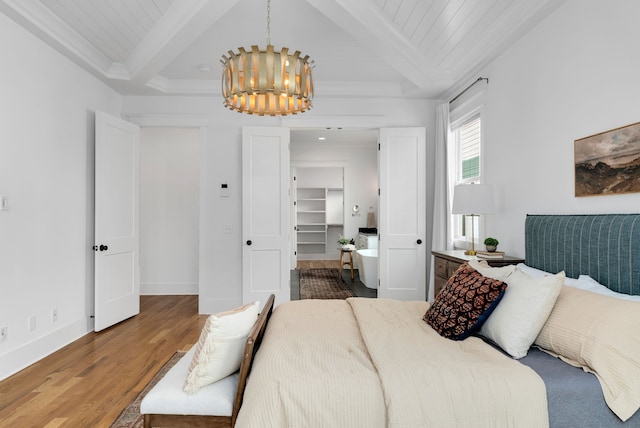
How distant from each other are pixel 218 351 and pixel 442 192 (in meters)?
3.66

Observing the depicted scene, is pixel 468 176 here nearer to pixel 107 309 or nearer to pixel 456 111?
pixel 456 111

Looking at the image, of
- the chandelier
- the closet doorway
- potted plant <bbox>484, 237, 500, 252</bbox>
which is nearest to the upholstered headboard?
potted plant <bbox>484, 237, 500, 252</bbox>

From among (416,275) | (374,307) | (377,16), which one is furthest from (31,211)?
(416,275)

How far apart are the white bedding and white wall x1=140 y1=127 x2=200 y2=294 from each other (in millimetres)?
4598

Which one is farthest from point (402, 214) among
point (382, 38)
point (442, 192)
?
point (382, 38)

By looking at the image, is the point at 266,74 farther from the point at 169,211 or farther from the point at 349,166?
the point at 349,166

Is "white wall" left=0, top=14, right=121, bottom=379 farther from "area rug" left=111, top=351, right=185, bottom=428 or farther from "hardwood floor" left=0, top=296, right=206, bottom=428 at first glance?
"area rug" left=111, top=351, right=185, bottom=428

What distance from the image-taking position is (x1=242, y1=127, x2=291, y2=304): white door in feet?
16.0

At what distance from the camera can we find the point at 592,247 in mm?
2330

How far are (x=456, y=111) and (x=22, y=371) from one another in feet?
16.2

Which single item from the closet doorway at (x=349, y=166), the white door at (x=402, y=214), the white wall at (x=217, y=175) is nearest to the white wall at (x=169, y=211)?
the white wall at (x=217, y=175)

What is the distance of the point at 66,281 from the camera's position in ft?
12.4

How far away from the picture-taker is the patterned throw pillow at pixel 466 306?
2008mm

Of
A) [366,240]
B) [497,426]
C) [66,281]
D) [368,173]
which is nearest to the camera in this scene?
[497,426]
